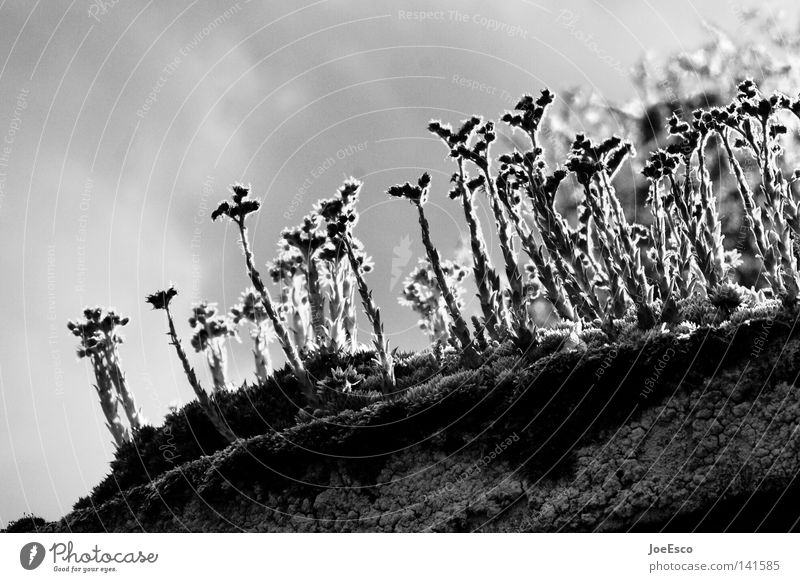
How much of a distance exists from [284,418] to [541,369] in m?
4.85

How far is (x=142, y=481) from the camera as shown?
464 inches

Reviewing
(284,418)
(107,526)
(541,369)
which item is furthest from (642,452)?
(107,526)

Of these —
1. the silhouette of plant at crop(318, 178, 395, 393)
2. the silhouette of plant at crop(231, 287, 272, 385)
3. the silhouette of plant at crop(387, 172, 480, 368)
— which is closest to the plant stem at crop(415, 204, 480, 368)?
the silhouette of plant at crop(387, 172, 480, 368)

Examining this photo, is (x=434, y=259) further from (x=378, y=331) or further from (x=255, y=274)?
(x=255, y=274)

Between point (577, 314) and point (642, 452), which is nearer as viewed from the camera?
point (642, 452)

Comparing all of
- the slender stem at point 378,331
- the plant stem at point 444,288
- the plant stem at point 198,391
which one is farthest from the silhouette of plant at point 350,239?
the plant stem at point 198,391

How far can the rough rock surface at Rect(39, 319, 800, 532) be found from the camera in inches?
319
